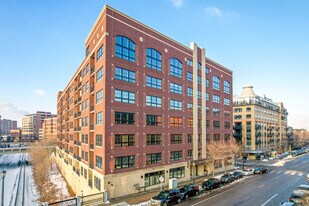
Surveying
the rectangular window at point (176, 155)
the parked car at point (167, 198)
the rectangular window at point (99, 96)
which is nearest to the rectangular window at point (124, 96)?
the rectangular window at point (99, 96)

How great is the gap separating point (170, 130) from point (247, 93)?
197ft

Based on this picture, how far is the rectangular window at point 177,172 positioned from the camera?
36.3 meters

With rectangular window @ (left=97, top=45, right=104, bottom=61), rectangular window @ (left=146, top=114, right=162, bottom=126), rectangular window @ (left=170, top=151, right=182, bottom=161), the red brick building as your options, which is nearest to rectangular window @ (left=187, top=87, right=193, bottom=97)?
the red brick building

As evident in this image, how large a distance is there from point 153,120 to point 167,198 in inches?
509

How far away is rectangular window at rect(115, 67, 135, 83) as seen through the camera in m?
29.7

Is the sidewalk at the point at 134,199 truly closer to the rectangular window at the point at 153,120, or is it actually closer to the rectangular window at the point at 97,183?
the rectangular window at the point at 97,183

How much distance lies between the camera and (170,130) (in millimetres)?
36750

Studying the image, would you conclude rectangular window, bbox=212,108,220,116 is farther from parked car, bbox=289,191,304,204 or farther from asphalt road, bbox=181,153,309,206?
parked car, bbox=289,191,304,204

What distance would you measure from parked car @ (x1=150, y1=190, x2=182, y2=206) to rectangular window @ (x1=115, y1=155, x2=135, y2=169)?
261 inches

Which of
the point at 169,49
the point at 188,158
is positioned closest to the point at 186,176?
the point at 188,158

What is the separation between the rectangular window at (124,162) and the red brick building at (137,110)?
13 cm

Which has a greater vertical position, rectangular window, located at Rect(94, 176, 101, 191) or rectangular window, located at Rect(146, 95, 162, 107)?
rectangular window, located at Rect(146, 95, 162, 107)

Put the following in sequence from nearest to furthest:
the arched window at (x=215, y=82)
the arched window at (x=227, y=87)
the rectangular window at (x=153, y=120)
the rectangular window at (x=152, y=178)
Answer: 1. the rectangular window at (x=152, y=178)
2. the rectangular window at (x=153, y=120)
3. the arched window at (x=215, y=82)
4. the arched window at (x=227, y=87)

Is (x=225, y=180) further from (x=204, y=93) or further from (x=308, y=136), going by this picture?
(x=308, y=136)
